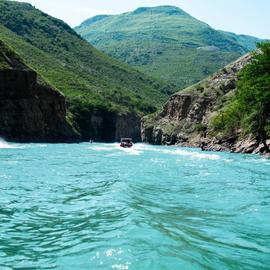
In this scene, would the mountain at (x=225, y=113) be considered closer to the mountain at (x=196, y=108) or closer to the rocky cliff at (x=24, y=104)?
the mountain at (x=196, y=108)

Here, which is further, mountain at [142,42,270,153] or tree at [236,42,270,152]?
mountain at [142,42,270,153]

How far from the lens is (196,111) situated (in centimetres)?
11069

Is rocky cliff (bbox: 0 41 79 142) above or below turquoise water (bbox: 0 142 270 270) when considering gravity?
above

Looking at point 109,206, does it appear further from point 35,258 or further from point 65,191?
point 35,258

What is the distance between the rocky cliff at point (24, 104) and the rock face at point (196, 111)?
95.5 feet

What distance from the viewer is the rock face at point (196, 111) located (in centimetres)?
10231

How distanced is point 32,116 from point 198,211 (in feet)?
282

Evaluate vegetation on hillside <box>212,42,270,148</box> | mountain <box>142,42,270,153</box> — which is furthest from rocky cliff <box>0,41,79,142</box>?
vegetation on hillside <box>212,42,270,148</box>

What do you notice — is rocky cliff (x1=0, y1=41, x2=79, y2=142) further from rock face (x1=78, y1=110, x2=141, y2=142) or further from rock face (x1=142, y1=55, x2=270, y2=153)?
rock face (x1=78, y1=110, x2=141, y2=142)

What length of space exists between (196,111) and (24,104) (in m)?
39.0

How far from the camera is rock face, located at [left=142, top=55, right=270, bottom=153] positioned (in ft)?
336

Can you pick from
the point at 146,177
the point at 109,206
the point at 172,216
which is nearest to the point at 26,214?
the point at 109,206

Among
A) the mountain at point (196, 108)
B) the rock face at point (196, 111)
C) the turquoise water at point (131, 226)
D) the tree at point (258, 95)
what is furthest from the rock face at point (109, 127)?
the turquoise water at point (131, 226)

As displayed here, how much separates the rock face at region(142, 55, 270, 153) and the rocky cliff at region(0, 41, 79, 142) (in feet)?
95.5
